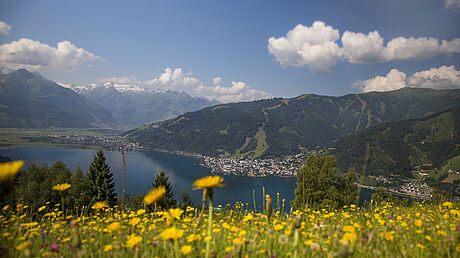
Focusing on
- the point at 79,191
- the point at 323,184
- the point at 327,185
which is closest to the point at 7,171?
the point at 323,184

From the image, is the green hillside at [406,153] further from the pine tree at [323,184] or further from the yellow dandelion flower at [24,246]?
the yellow dandelion flower at [24,246]

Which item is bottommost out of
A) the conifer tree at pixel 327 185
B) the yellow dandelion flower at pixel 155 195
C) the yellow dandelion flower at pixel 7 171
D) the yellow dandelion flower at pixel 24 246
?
the conifer tree at pixel 327 185

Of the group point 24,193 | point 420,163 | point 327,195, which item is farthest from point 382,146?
point 24,193

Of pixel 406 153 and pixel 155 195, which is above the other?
pixel 155 195

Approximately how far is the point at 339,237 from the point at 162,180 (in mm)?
30447

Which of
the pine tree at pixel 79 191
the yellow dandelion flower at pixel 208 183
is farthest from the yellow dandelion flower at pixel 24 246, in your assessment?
the pine tree at pixel 79 191

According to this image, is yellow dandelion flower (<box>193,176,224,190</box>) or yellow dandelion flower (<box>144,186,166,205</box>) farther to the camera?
yellow dandelion flower (<box>144,186,166,205</box>)

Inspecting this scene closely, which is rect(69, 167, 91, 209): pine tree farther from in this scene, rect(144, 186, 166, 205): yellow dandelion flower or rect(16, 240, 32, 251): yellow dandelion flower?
rect(144, 186, 166, 205): yellow dandelion flower

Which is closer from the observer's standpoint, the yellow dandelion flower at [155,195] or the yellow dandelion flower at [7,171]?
the yellow dandelion flower at [7,171]

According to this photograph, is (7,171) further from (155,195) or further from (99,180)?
(99,180)

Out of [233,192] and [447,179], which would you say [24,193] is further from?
[447,179]

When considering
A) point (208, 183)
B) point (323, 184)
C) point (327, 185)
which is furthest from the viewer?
point (327, 185)

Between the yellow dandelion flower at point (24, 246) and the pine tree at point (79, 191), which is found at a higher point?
the yellow dandelion flower at point (24, 246)

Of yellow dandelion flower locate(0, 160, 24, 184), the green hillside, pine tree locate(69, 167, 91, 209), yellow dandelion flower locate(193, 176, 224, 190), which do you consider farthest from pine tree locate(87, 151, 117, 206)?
the green hillside
